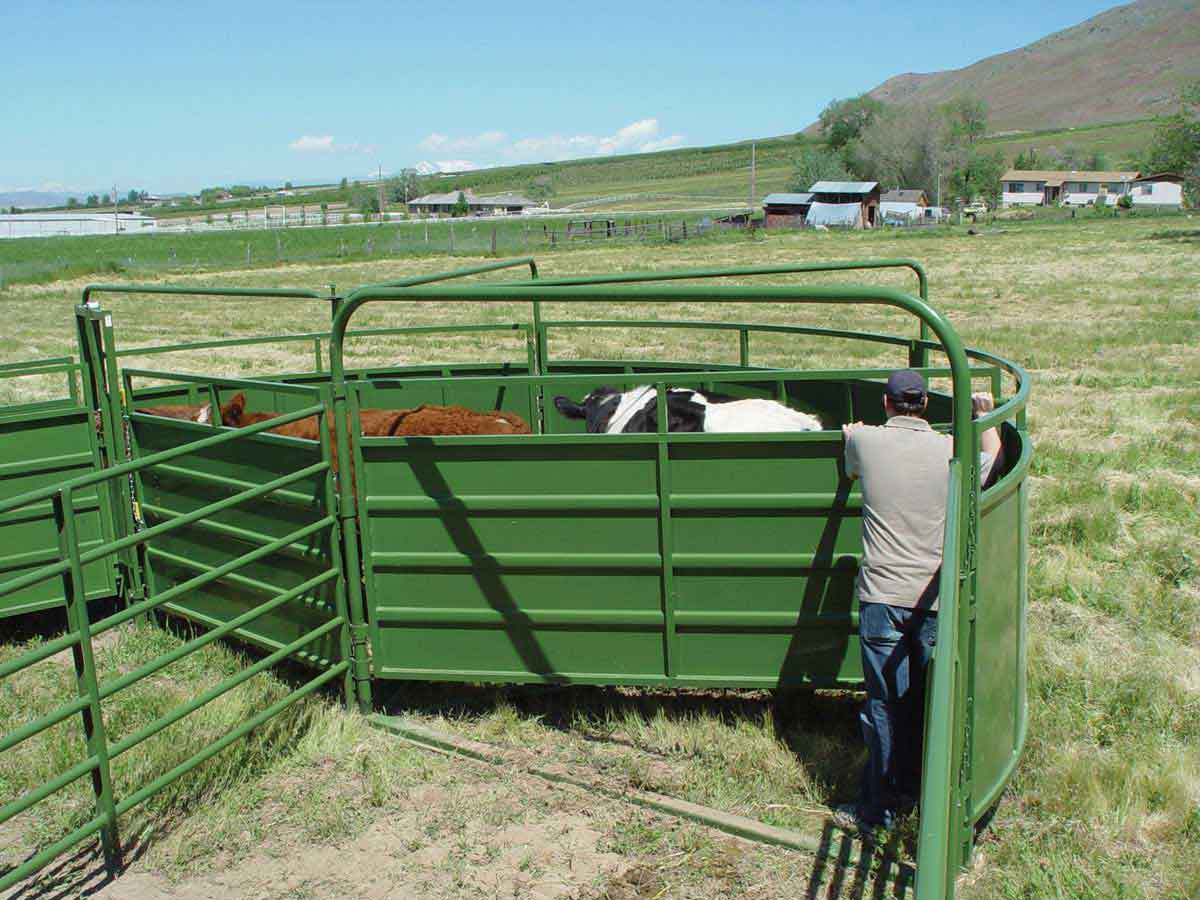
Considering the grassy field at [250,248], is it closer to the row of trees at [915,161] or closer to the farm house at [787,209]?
the farm house at [787,209]

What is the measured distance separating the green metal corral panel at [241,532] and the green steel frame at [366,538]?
74 millimetres

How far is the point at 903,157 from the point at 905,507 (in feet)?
354

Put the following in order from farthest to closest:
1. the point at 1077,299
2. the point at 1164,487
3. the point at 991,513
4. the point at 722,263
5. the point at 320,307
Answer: the point at 722,263, the point at 320,307, the point at 1077,299, the point at 1164,487, the point at 991,513

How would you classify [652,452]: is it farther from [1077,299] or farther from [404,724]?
[1077,299]

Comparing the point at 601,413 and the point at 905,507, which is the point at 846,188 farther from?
the point at 905,507

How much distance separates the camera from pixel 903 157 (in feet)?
343

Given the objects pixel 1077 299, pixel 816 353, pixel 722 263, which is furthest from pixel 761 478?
pixel 722 263

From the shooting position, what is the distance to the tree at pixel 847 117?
4668 inches

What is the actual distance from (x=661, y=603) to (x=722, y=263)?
33168mm

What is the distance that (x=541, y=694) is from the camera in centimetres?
568

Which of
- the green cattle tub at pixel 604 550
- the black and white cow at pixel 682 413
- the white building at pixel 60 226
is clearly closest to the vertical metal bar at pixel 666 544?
the green cattle tub at pixel 604 550

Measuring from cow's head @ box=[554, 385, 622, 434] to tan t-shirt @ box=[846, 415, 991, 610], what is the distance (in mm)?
2830

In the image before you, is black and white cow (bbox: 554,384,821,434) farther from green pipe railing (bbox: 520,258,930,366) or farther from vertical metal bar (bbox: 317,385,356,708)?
vertical metal bar (bbox: 317,385,356,708)

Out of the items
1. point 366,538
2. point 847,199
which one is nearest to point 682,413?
point 366,538
